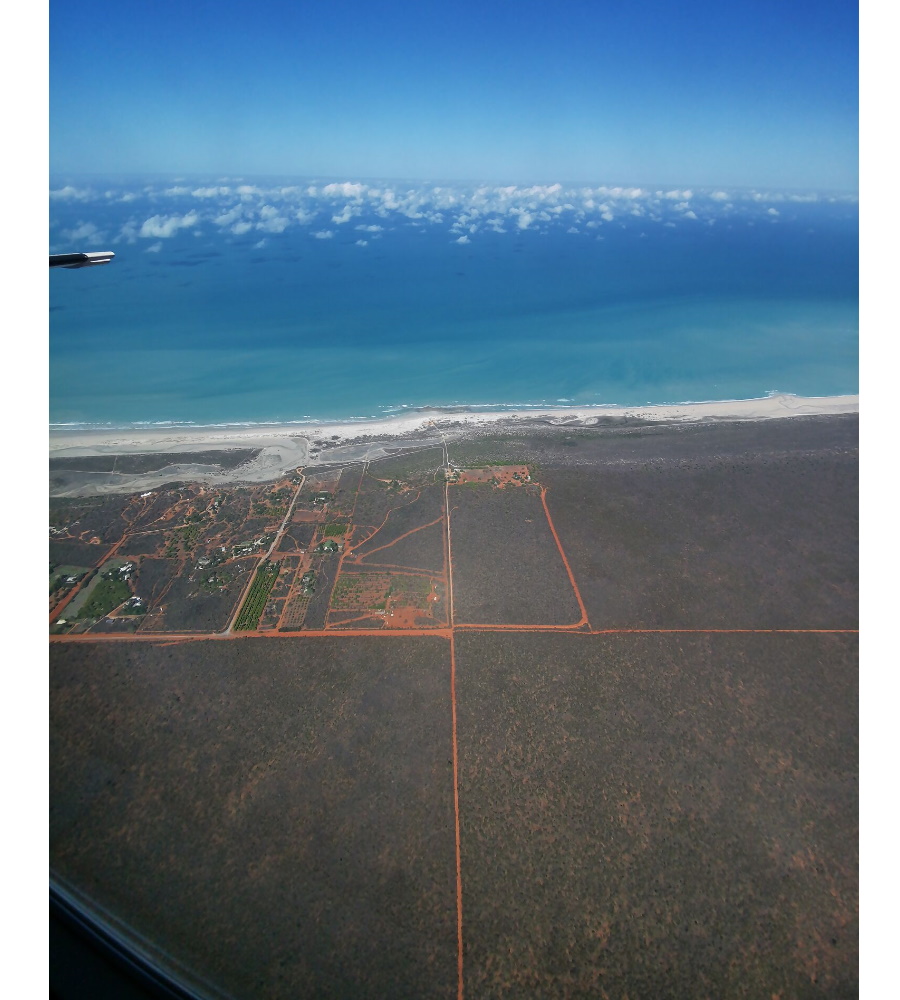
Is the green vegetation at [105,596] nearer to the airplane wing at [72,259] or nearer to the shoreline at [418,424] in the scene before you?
the shoreline at [418,424]

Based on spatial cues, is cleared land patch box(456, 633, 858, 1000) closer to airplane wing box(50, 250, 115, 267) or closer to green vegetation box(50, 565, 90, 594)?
airplane wing box(50, 250, 115, 267)

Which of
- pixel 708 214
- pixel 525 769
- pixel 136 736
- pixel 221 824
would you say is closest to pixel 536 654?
pixel 525 769

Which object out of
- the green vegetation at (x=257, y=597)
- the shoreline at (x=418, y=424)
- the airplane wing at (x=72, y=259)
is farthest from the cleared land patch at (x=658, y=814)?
the shoreline at (x=418, y=424)

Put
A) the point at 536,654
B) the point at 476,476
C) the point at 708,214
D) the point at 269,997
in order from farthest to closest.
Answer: the point at 708,214
the point at 476,476
the point at 536,654
the point at 269,997

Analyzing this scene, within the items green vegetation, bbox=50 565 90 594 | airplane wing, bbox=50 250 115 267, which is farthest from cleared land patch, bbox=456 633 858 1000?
green vegetation, bbox=50 565 90 594

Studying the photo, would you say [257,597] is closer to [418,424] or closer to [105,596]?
[105,596]

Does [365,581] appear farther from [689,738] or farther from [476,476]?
[689,738]
